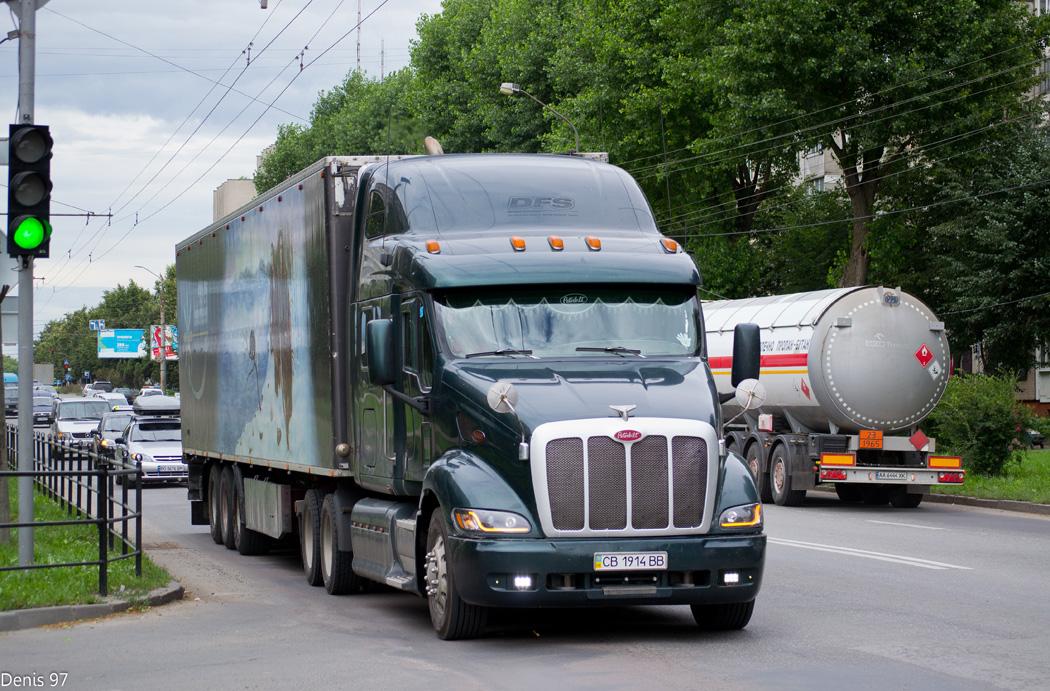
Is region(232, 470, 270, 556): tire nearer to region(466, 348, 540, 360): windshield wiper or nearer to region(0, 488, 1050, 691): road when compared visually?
region(0, 488, 1050, 691): road

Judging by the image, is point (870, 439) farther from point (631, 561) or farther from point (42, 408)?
point (42, 408)

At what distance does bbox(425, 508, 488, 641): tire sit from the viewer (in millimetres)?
9328

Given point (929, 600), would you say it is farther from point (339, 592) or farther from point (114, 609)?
point (114, 609)

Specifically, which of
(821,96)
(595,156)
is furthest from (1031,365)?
(595,156)

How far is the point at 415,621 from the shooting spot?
1066cm

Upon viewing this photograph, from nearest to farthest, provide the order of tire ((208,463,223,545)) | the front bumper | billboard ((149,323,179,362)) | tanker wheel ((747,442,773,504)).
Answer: the front bumper
tire ((208,463,223,545))
tanker wheel ((747,442,773,504))
billboard ((149,323,179,362))

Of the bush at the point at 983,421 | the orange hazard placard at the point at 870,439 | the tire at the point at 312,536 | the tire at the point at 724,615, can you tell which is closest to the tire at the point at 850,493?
the bush at the point at 983,421

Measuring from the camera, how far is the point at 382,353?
10.0m

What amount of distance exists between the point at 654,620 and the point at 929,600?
2.47 meters

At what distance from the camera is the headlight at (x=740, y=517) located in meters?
9.25

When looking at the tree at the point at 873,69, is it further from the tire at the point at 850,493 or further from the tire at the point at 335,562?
the tire at the point at 335,562

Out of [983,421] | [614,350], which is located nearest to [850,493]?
[983,421]

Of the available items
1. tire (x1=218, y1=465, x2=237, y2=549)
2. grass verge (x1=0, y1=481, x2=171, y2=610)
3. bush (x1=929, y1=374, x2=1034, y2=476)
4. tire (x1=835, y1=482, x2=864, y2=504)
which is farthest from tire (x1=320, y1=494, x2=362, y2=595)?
bush (x1=929, y1=374, x2=1034, y2=476)

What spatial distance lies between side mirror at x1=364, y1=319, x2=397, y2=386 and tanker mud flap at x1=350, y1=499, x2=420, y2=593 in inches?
40.6
